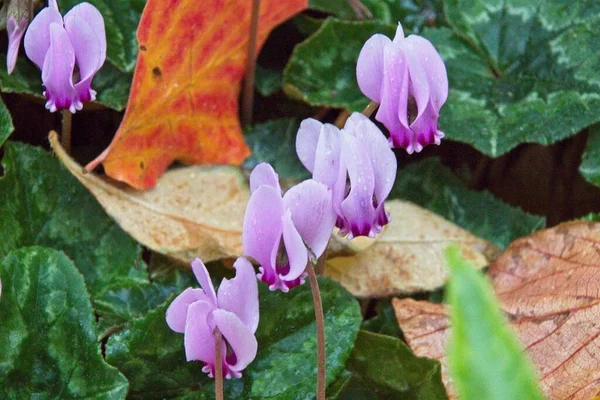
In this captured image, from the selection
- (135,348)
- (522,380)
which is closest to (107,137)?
(135,348)

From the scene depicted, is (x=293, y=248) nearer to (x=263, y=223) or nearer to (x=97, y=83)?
(x=263, y=223)

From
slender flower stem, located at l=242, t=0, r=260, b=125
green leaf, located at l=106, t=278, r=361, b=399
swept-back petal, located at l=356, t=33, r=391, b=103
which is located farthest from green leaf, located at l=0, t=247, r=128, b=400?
slender flower stem, located at l=242, t=0, r=260, b=125

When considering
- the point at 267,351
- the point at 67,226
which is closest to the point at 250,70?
the point at 67,226

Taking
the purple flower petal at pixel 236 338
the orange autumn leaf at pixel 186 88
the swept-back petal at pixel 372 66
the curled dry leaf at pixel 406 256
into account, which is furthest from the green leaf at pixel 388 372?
the orange autumn leaf at pixel 186 88

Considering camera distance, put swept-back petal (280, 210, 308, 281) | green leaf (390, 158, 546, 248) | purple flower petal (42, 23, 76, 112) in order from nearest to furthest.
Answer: swept-back petal (280, 210, 308, 281), purple flower petal (42, 23, 76, 112), green leaf (390, 158, 546, 248)

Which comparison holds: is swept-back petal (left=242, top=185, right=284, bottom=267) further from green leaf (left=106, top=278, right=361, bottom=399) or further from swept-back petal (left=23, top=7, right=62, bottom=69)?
swept-back petal (left=23, top=7, right=62, bottom=69)

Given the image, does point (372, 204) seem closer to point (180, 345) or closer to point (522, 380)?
point (180, 345)
